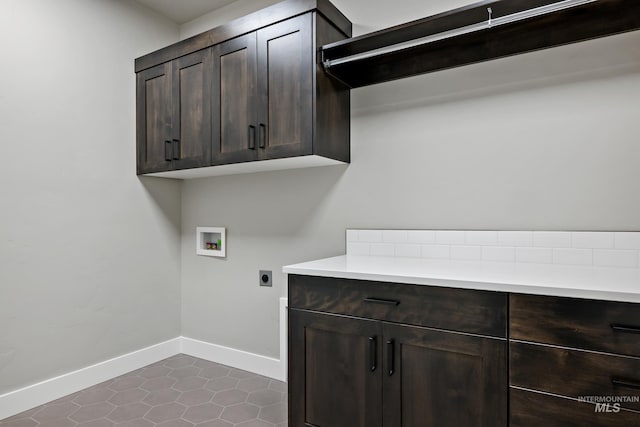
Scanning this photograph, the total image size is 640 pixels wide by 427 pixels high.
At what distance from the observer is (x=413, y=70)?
2020 mm

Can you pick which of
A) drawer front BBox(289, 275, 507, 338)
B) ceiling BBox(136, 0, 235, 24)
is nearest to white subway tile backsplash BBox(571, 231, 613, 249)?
drawer front BBox(289, 275, 507, 338)

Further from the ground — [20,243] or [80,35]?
[80,35]

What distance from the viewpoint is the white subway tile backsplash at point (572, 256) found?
1.67m

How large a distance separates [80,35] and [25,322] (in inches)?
71.6

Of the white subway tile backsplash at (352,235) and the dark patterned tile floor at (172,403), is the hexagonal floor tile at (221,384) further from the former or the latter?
the white subway tile backsplash at (352,235)

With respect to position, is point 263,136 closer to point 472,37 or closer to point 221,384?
Answer: point 472,37

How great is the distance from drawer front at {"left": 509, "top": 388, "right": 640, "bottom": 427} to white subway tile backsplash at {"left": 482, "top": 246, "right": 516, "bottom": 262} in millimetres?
705

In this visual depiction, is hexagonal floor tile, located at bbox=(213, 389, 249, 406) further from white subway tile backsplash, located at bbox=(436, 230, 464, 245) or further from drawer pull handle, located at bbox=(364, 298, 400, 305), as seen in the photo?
white subway tile backsplash, located at bbox=(436, 230, 464, 245)

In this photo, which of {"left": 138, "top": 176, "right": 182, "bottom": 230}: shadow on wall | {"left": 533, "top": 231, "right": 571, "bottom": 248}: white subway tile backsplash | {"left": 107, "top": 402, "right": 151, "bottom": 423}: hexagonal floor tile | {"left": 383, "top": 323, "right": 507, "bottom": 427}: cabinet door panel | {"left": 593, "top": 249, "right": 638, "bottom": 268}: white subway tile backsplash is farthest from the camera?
{"left": 138, "top": 176, "right": 182, "bottom": 230}: shadow on wall

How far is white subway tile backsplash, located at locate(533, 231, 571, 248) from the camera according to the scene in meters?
1.71

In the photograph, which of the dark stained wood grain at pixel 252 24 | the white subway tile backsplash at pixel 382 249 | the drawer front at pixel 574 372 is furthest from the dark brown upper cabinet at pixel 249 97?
the drawer front at pixel 574 372

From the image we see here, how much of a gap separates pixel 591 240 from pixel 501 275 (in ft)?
1.84

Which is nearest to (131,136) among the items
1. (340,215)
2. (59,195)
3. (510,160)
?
(59,195)

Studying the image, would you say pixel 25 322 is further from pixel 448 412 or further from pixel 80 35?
pixel 448 412
